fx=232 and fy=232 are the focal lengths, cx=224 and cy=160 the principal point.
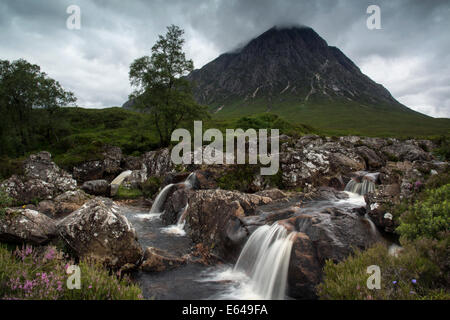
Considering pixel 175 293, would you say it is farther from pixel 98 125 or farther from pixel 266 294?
pixel 98 125

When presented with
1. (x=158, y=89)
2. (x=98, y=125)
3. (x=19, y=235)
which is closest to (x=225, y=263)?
(x=19, y=235)

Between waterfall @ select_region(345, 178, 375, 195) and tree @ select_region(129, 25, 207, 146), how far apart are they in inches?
874

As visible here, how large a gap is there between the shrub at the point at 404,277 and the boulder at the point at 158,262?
657cm

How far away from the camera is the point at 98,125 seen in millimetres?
72188

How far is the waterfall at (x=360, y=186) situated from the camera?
17.4 m

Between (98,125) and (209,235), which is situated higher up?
(98,125)

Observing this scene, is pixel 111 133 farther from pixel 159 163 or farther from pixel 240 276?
pixel 240 276

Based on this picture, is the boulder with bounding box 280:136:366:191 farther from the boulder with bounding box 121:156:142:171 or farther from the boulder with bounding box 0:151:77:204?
the boulder with bounding box 121:156:142:171

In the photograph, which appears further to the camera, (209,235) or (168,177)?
(168,177)

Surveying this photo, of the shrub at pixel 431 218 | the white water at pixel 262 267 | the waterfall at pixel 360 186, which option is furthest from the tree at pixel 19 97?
the shrub at pixel 431 218

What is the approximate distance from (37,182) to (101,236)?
1510 centimetres

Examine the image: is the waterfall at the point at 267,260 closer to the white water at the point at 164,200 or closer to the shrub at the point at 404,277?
the shrub at the point at 404,277

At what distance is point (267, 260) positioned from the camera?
934 cm
